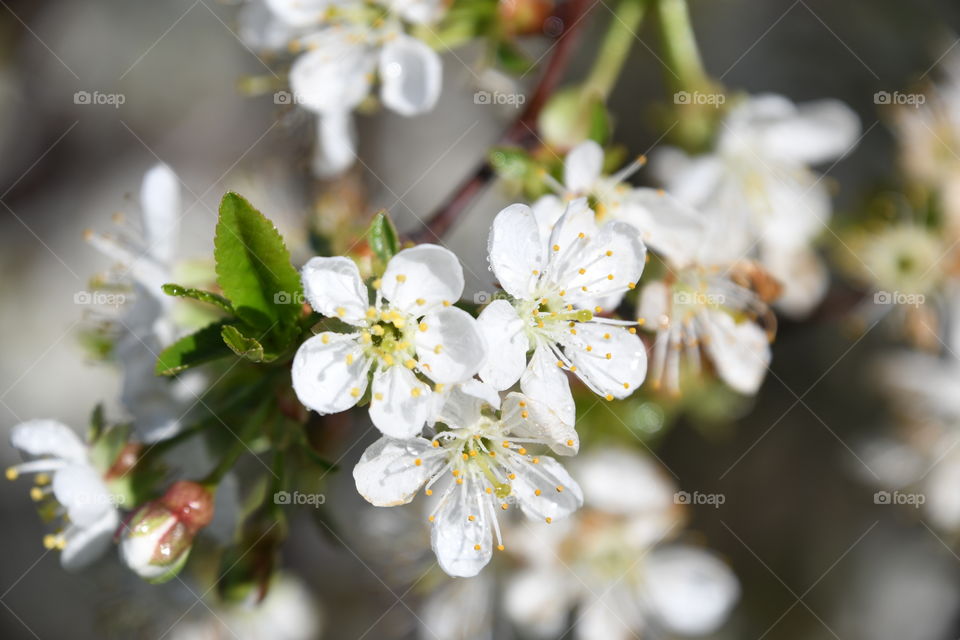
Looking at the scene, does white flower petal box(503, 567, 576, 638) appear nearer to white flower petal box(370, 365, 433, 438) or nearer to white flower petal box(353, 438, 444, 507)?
white flower petal box(353, 438, 444, 507)

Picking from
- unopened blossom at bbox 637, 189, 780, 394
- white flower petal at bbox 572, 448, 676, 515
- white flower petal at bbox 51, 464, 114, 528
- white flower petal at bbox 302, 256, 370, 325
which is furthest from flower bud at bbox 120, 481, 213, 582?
white flower petal at bbox 572, 448, 676, 515

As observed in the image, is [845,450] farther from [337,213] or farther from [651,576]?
[337,213]

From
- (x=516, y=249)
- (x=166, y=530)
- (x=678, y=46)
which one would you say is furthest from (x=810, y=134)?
(x=166, y=530)

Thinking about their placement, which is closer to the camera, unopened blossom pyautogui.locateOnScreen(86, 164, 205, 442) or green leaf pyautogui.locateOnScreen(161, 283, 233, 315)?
green leaf pyautogui.locateOnScreen(161, 283, 233, 315)

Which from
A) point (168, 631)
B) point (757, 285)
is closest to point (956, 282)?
point (757, 285)

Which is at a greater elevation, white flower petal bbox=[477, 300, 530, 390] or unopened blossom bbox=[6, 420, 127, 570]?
white flower petal bbox=[477, 300, 530, 390]

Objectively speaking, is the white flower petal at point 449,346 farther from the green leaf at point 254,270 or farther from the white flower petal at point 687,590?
the white flower petal at point 687,590
